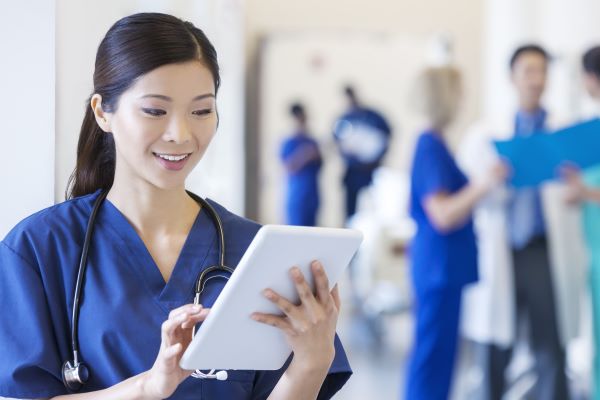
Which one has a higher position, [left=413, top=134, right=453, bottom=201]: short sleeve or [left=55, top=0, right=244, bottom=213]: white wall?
[left=55, top=0, right=244, bottom=213]: white wall

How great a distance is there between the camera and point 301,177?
5719mm

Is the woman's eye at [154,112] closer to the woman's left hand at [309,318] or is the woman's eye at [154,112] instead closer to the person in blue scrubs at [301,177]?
the woman's left hand at [309,318]

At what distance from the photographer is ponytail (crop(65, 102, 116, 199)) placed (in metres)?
1.26

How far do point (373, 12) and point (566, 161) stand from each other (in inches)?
157

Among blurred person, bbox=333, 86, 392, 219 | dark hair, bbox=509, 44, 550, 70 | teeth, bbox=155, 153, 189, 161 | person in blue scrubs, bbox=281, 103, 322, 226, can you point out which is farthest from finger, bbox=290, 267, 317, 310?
blurred person, bbox=333, 86, 392, 219

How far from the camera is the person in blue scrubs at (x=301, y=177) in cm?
566

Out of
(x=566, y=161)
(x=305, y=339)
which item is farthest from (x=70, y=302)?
Answer: (x=566, y=161)

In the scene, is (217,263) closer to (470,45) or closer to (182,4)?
(182,4)

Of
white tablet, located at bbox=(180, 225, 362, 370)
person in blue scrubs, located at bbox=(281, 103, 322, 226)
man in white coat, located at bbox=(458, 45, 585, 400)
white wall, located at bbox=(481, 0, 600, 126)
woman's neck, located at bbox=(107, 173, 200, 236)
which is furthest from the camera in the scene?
person in blue scrubs, located at bbox=(281, 103, 322, 226)

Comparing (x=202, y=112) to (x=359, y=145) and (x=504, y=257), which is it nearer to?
(x=504, y=257)

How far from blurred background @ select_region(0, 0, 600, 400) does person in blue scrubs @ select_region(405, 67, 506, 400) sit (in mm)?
65

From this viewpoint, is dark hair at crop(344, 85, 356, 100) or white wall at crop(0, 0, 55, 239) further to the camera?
dark hair at crop(344, 85, 356, 100)

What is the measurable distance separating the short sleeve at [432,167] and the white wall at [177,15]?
0.57 metres

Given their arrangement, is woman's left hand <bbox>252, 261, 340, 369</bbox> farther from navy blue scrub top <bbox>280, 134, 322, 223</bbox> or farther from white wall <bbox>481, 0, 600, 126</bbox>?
navy blue scrub top <bbox>280, 134, 322, 223</bbox>
